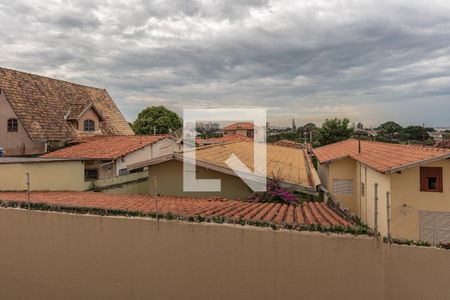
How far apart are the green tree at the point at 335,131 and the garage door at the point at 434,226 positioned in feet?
83.4

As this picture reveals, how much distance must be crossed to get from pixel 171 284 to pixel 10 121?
18562mm

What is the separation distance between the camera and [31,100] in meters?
20.6

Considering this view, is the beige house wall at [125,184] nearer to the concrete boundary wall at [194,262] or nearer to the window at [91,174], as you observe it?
the window at [91,174]

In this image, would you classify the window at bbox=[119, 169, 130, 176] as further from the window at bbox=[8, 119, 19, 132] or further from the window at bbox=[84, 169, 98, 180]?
the window at bbox=[8, 119, 19, 132]

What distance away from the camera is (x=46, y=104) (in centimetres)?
2133

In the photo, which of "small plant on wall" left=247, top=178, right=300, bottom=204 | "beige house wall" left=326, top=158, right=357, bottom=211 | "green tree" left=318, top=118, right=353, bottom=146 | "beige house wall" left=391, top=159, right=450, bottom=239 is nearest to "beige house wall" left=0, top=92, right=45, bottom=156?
"small plant on wall" left=247, top=178, right=300, bottom=204

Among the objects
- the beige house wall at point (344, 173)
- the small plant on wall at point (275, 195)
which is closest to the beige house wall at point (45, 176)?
the small plant on wall at point (275, 195)

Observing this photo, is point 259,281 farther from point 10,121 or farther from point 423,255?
point 10,121

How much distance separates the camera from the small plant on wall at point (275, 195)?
945 cm

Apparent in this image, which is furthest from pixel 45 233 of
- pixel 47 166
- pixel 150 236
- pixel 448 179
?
pixel 448 179

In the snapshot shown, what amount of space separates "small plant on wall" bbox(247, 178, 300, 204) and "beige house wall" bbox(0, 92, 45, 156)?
1532cm

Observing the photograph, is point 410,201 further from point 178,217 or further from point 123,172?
point 123,172

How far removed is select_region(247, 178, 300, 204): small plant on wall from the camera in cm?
945

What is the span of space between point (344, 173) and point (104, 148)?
13165mm
